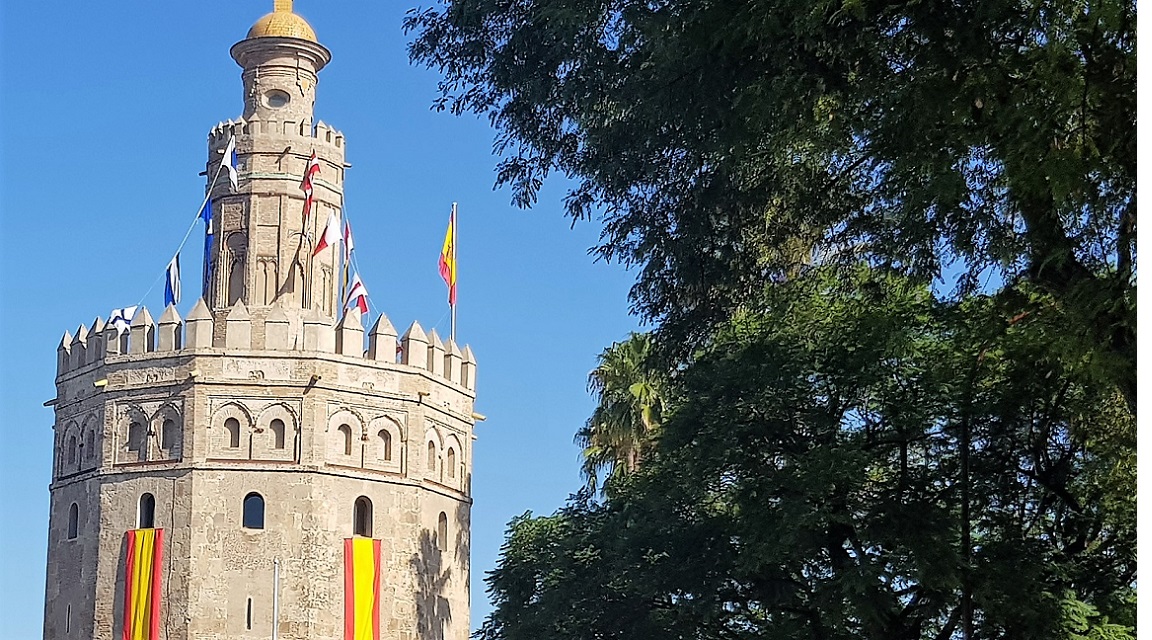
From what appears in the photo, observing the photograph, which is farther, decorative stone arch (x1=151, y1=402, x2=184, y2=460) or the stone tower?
decorative stone arch (x1=151, y1=402, x2=184, y2=460)

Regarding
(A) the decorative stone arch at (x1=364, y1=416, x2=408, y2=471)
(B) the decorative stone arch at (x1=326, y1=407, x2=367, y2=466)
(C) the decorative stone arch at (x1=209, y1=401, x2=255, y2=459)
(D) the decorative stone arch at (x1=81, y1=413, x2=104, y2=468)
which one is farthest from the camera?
(D) the decorative stone arch at (x1=81, y1=413, x2=104, y2=468)

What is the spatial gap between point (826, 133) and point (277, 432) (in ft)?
80.4

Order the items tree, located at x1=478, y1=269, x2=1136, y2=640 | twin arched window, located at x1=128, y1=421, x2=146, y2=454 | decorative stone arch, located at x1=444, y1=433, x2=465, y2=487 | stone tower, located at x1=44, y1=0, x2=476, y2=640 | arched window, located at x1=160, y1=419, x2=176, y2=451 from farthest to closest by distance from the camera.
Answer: decorative stone arch, located at x1=444, y1=433, x2=465, y2=487
twin arched window, located at x1=128, y1=421, x2=146, y2=454
arched window, located at x1=160, y1=419, x2=176, y2=451
stone tower, located at x1=44, y1=0, x2=476, y2=640
tree, located at x1=478, y1=269, x2=1136, y2=640

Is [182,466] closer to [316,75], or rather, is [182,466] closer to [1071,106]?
[316,75]

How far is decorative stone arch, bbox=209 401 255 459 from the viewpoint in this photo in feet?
115

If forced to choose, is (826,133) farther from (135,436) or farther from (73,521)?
(73,521)

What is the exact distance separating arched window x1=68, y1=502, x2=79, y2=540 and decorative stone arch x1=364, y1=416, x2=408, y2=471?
6.13 meters

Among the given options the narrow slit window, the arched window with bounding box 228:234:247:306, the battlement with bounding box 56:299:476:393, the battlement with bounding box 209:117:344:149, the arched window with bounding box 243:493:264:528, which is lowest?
the arched window with bounding box 243:493:264:528

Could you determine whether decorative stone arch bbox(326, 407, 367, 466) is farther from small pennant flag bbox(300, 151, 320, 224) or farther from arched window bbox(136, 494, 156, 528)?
small pennant flag bbox(300, 151, 320, 224)

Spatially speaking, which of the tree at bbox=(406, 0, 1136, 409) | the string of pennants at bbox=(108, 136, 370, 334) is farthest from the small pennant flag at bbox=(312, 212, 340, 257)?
the tree at bbox=(406, 0, 1136, 409)

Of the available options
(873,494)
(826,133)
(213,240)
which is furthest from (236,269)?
(826,133)
